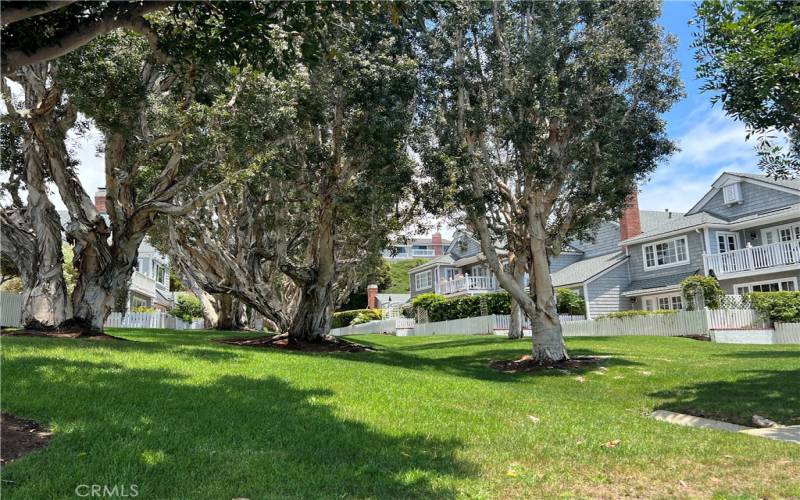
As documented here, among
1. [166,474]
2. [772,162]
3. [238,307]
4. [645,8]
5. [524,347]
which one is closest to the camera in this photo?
[166,474]

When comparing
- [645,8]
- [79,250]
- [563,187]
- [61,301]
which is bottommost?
[61,301]

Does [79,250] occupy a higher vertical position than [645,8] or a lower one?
lower

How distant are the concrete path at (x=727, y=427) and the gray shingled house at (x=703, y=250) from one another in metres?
18.4

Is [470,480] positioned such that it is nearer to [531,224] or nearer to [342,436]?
[342,436]

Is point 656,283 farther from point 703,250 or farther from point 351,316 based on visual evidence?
point 351,316

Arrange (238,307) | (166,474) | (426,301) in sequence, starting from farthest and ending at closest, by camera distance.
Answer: (426,301) → (238,307) → (166,474)

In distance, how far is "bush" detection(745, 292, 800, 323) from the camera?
26.3 meters

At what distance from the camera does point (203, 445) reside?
5.54 metres

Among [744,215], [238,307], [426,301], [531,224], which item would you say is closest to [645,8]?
[531,224]

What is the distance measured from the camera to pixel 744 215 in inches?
1304

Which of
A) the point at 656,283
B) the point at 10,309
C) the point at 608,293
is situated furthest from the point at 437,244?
the point at 10,309

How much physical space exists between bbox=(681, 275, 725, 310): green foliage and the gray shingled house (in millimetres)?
2946

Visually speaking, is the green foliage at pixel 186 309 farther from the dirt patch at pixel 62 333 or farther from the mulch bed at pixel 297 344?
the dirt patch at pixel 62 333

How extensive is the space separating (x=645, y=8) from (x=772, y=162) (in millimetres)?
→ 7421
